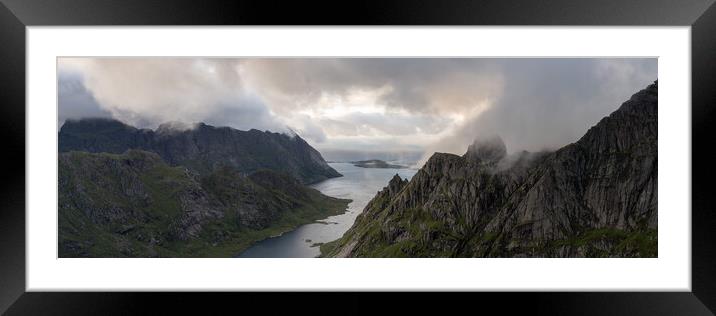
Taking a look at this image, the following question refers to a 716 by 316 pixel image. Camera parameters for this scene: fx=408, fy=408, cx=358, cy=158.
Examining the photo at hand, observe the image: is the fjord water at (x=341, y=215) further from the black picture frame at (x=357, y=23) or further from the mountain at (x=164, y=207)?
the black picture frame at (x=357, y=23)

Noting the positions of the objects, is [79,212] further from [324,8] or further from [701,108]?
[701,108]

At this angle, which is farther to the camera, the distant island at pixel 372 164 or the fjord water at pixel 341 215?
the fjord water at pixel 341 215

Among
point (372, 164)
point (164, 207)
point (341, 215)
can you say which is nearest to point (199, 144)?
point (341, 215)

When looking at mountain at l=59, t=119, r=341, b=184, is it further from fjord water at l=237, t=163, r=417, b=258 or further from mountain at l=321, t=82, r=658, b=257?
mountain at l=321, t=82, r=658, b=257

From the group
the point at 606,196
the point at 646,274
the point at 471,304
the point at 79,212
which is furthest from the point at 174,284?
the point at 606,196

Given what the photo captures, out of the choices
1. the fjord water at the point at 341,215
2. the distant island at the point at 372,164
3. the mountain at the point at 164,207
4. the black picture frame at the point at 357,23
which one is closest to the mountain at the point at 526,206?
the fjord water at the point at 341,215

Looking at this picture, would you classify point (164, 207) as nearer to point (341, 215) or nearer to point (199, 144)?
point (199, 144)

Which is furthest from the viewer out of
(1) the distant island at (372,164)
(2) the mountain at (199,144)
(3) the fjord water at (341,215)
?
(2) the mountain at (199,144)
